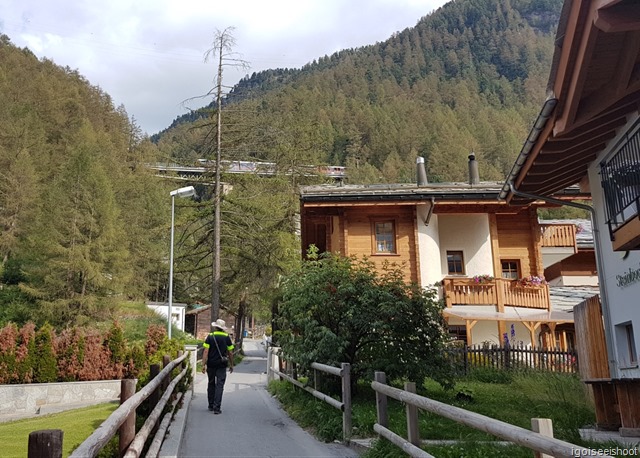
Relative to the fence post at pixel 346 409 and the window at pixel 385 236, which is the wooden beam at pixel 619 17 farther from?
the window at pixel 385 236

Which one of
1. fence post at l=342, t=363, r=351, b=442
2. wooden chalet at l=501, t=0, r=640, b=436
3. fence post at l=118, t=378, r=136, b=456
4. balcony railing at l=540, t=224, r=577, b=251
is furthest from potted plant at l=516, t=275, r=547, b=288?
fence post at l=118, t=378, r=136, b=456

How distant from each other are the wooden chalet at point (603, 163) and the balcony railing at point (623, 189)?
0.01 m

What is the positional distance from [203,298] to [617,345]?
153 ft

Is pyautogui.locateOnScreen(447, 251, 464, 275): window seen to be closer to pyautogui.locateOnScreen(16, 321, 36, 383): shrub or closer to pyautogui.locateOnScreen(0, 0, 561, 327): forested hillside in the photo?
pyautogui.locateOnScreen(0, 0, 561, 327): forested hillside

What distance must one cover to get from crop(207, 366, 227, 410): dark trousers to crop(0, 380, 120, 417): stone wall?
785 centimetres

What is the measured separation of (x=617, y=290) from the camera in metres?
9.40

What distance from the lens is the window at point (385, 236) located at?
75.5 ft

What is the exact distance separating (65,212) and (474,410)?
29811 millimetres

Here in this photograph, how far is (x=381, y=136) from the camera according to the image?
75.1m

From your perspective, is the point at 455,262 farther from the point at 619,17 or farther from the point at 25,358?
the point at 619,17

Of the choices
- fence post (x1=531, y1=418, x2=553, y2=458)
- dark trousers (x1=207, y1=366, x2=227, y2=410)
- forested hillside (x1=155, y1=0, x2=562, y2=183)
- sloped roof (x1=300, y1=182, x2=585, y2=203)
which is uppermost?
forested hillside (x1=155, y1=0, x2=562, y2=183)

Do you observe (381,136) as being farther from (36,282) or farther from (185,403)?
(185,403)

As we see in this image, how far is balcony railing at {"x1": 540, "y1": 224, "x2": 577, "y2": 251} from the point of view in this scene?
26.7 m

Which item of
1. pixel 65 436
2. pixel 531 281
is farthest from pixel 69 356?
pixel 531 281
